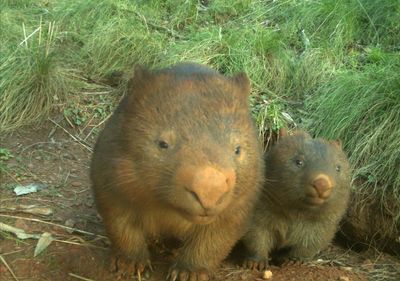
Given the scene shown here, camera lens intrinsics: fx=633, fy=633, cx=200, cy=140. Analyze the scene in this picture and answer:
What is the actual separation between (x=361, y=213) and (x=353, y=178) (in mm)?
289

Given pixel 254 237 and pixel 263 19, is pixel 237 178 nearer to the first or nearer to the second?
pixel 254 237

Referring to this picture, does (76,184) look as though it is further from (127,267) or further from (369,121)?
(369,121)

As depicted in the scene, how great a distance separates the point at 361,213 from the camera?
5.13 metres

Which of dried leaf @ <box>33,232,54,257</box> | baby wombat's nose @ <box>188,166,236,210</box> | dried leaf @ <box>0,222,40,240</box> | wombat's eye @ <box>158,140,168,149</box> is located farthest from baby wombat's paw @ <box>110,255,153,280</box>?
baby wombat's nose @ <box>188,166,236,210</box>

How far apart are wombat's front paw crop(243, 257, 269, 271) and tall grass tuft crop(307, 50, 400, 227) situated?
3.91 feet

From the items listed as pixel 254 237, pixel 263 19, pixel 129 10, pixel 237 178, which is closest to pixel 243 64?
pixel 263 19

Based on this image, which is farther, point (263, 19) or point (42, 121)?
point (263, 19)

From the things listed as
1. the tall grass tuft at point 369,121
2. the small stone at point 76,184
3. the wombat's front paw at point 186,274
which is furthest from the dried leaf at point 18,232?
the tall grass tuft at point 369,121

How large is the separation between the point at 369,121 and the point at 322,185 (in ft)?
5.47

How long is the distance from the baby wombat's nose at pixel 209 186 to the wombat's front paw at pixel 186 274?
1.03 meters

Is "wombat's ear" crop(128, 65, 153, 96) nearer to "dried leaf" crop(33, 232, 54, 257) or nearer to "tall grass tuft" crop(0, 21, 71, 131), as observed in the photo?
"dried leaf" crop(33, 232, 54, 257)

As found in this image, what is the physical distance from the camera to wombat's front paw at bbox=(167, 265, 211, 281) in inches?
149

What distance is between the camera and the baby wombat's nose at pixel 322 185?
159 inches

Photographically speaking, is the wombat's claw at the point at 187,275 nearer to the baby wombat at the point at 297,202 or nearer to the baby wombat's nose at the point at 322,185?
the baby wombat at the point at 297,202
